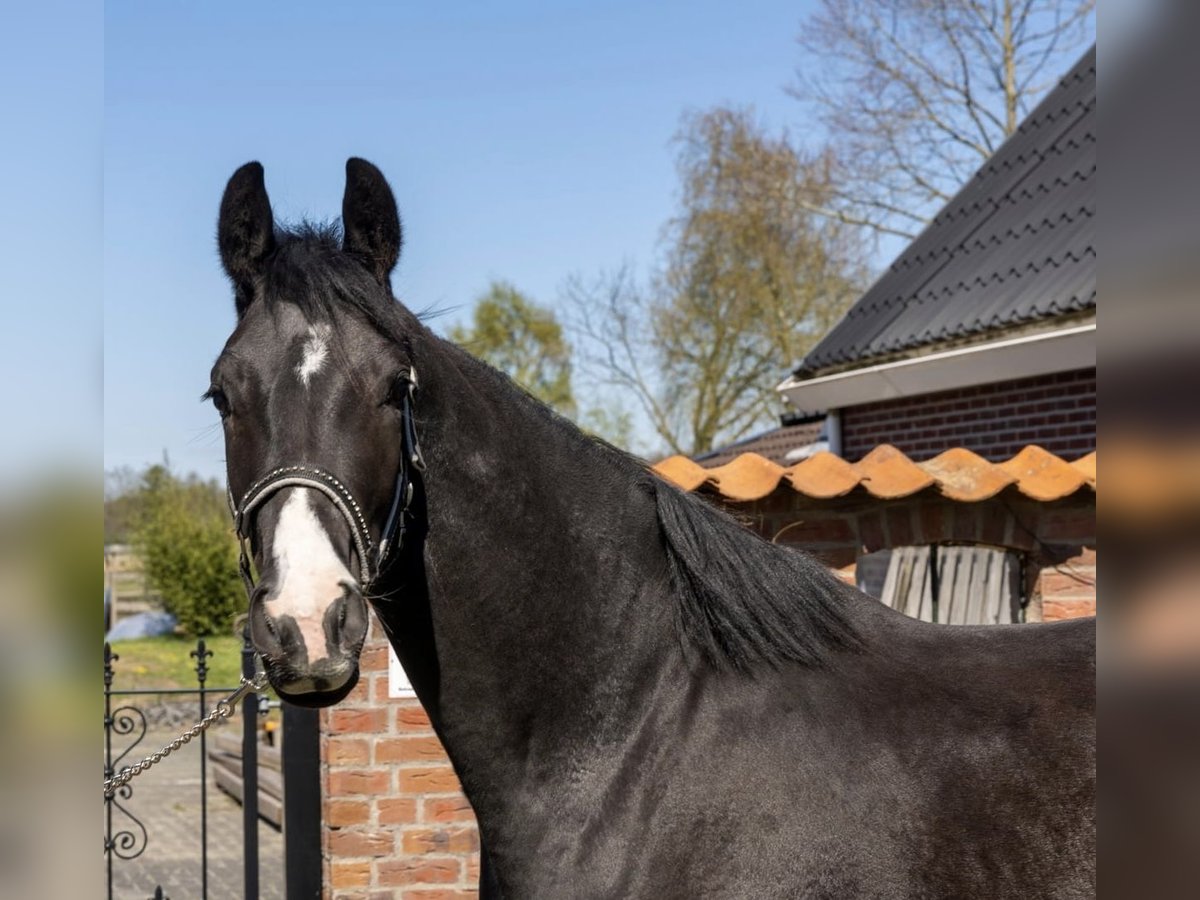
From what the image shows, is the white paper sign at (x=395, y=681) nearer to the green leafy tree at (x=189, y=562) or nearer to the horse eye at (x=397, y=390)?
the horse eye at (x=397, y=390)

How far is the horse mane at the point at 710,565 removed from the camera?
224 cm

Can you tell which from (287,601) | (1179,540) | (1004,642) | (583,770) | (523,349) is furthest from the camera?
(523,349)

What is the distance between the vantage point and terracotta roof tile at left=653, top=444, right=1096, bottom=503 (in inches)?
184

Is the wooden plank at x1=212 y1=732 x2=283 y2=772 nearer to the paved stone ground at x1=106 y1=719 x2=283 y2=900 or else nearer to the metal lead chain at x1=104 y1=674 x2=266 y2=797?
the paved stone ground at x1=106 y1=719 x2=283 y2=900

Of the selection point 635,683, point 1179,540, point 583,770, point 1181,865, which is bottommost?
point 583,770

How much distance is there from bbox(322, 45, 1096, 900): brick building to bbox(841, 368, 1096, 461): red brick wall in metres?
0.02

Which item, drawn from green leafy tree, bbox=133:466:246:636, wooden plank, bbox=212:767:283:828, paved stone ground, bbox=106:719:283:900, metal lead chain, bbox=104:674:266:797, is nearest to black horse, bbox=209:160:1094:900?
metal lead chain, bbox=104:674:266:797

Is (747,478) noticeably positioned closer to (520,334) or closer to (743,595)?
(743,595)

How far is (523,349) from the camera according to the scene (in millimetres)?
29234

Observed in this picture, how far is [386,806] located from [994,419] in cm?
639

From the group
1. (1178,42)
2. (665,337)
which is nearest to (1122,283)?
(1178,42)

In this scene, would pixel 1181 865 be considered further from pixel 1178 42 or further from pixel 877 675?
pixel 877 675

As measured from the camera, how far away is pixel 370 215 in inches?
93.8

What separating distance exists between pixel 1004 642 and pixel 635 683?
0.86 m
